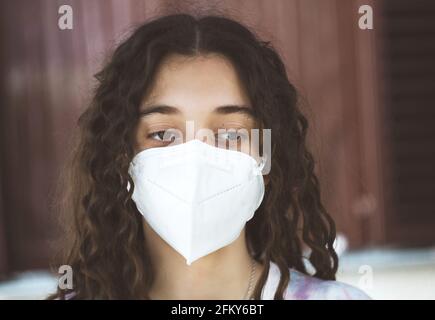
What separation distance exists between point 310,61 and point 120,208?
129 cm

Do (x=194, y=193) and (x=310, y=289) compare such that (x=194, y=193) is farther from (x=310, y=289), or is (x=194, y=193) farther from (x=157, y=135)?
(x=310, y=289)

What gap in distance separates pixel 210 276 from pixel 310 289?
190 millimetres

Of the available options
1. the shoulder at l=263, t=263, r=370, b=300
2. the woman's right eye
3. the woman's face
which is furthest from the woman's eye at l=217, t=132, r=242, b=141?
the shoulder at l=263, t=263, r=370, b=300

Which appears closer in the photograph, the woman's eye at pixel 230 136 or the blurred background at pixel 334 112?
the woman's eye at pixel 230 136

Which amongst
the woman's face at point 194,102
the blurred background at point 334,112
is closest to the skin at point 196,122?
the woman's face at point 194,102

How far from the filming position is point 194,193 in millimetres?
1219

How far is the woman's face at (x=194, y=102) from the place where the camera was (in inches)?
47.7

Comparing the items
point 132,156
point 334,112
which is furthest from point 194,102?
point 334,112

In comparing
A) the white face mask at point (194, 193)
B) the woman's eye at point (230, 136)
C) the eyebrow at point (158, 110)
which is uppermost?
the eyebrow at point (158, 110)

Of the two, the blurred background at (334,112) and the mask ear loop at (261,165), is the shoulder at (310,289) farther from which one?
the blurred background at (334,112)

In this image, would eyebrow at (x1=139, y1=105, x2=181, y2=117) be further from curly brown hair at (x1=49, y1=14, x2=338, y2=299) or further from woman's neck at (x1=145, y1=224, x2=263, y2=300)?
woman's neck at (x1=145, y1=224, x2=263, y2=300)

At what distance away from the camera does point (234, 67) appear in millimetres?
1291
